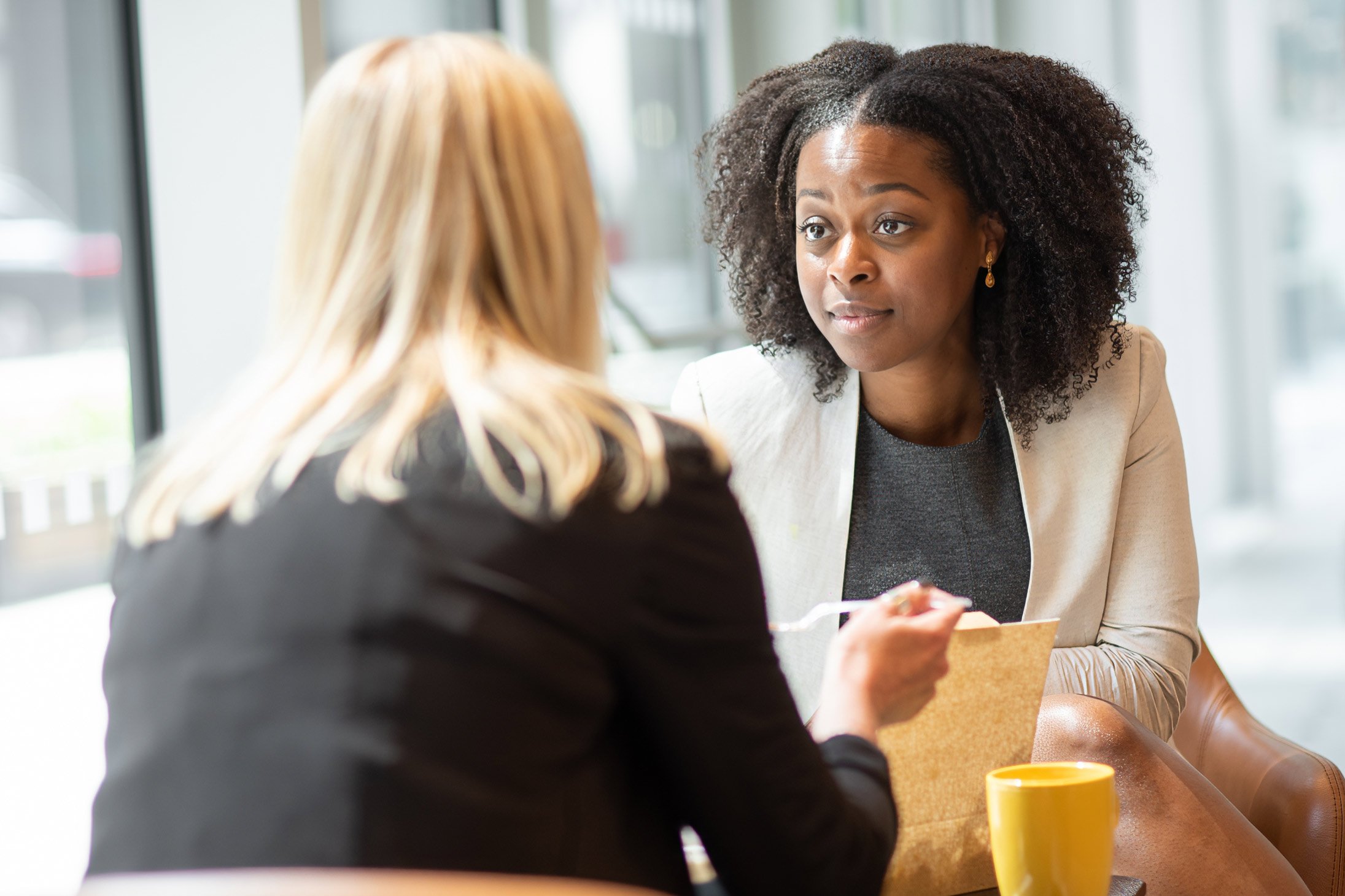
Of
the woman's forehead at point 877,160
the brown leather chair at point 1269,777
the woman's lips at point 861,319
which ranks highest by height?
the woman's forehead at point 877,160

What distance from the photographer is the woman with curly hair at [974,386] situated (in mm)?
1684

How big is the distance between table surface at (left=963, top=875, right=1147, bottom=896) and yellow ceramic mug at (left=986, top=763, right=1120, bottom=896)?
0.25 ft

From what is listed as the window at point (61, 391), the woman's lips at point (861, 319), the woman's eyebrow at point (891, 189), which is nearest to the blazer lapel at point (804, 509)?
the woman's lips at point (861, 319)

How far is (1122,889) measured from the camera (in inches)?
41.3

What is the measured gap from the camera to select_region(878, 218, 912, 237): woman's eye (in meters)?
1.70

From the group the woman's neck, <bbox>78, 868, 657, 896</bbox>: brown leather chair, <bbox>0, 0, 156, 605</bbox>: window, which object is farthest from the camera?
<bbox>0, 0, 156, 605</bbox>: window

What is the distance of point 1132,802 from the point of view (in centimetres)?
121

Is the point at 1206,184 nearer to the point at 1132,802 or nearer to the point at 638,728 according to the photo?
the point at 1132,802

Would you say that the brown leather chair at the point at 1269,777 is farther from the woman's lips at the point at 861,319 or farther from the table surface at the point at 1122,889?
the woman's lips at the point at 861,319

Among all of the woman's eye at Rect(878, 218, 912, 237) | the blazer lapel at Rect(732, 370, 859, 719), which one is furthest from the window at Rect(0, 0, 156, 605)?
the woman's eye at Rect(878, 218, 912, 237)

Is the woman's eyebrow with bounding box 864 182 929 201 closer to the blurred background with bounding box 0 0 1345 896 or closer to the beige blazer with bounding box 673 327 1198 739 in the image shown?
the beige blazer with bounding box 673 327 1198 739

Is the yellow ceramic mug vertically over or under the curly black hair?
under

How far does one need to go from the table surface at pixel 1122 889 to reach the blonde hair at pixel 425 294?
554 mm

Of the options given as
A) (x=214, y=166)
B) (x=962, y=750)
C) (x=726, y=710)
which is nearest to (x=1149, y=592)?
(x=962, y=750)
